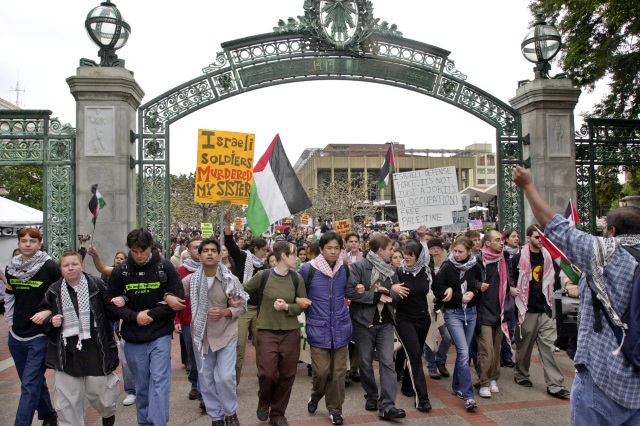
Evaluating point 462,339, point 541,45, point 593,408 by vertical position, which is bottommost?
point 462,339

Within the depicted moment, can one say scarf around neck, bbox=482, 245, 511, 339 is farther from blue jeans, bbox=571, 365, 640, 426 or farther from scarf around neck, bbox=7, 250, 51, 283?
scarf around neck, bbox=7, 250, 51, 283

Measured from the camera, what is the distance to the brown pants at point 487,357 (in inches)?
252

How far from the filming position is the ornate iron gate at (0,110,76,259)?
393 inches

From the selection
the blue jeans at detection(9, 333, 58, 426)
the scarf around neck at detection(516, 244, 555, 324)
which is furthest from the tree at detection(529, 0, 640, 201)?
the blue jeans at detection(9, 333, 58, 426)

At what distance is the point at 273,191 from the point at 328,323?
182cm

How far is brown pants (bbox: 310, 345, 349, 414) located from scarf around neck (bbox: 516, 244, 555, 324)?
8.10 feet

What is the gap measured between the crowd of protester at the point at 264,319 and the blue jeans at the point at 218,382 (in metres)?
0.01

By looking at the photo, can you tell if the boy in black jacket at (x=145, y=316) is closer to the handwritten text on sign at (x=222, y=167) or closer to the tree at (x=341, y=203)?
the handwritten text on sign at (x=222, y=167)

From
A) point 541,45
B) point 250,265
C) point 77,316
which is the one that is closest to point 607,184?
point 541,45

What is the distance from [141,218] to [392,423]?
6998mm

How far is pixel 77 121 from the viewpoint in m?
10.0

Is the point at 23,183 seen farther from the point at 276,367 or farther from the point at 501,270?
the point at 501,270

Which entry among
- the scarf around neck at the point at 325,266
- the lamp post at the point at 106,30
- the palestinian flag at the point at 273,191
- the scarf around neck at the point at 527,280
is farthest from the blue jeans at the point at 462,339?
the lamp post at the point at 106,30

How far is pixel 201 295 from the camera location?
5406 millimetres
